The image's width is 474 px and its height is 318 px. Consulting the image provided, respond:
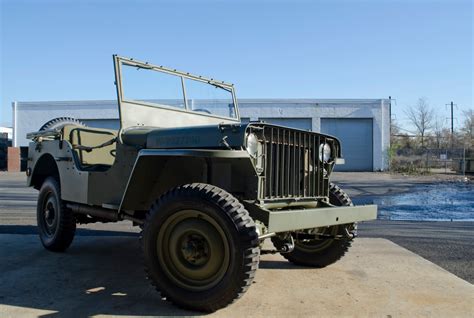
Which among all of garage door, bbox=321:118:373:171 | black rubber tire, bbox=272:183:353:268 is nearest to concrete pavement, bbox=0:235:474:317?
black rubber tire, bbox=272:183:353:268

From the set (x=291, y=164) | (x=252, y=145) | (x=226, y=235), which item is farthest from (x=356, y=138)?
(x=226, y=235)

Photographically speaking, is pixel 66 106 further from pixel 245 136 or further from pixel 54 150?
pixel 245 136

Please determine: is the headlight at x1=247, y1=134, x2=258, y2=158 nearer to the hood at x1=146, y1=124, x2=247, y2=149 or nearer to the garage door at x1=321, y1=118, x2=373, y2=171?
the hood at x1=146, y1=124, x2=247, y2=149

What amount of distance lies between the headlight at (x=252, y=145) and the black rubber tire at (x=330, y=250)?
150 centimetres

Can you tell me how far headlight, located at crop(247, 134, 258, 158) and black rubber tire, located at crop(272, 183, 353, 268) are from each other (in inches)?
59.0

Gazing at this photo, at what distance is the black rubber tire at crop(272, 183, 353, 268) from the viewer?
5.02 meters

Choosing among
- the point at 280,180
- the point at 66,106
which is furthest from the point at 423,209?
the point at 66,106

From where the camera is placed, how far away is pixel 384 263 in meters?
5.45

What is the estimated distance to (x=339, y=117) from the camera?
3428 cm

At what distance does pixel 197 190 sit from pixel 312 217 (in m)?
0.94

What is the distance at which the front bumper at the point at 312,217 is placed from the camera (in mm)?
3568

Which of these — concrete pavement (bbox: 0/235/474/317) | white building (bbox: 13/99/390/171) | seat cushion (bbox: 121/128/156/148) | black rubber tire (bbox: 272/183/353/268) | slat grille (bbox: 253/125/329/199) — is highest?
white building (bbox: 13/99/390/171)

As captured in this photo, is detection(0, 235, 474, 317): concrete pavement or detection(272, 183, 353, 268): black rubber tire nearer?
detection(0, 235, 474, 317): concrete pavement

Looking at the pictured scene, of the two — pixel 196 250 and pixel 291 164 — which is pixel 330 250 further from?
pixel 196 250
